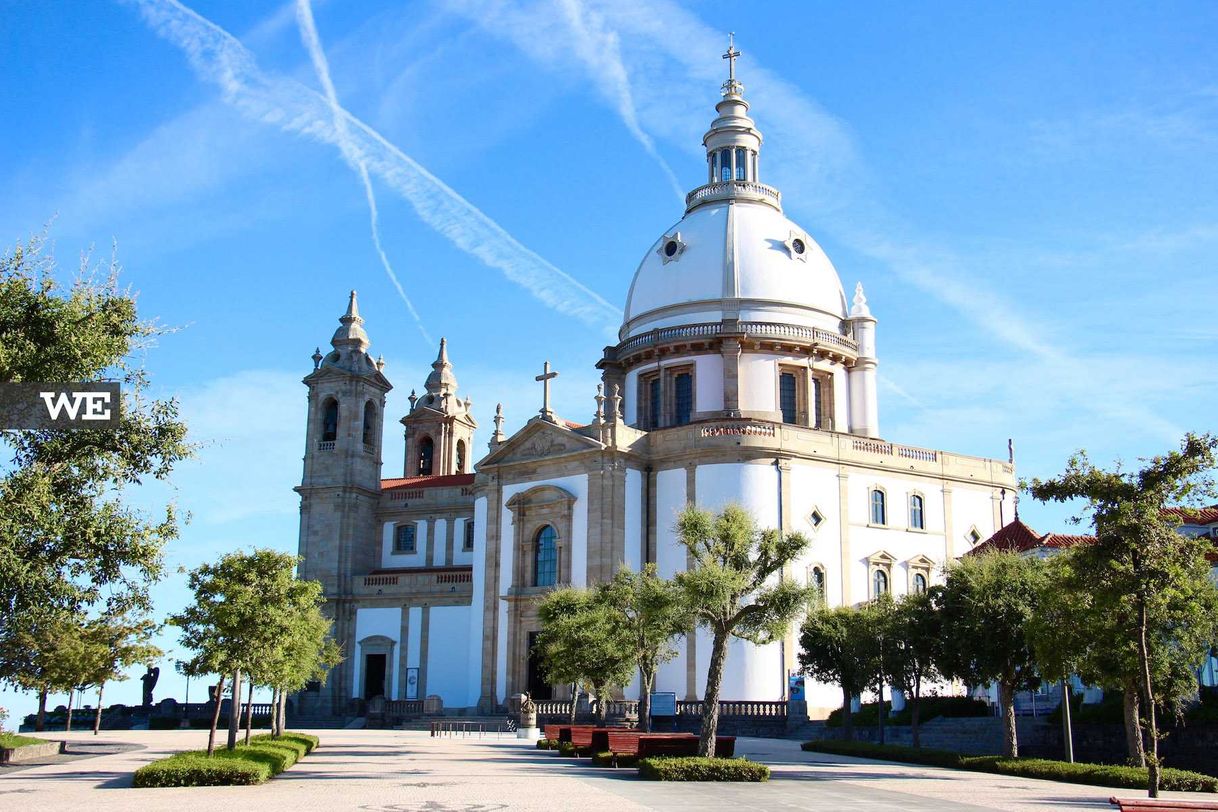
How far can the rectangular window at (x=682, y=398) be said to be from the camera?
6294cm

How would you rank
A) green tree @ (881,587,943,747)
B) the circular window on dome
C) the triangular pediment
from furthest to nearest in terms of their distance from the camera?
the circular window on dome, the triangular pediment, green tree @ (881,587,943,747)

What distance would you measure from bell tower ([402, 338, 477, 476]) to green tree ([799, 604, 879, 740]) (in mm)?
37271

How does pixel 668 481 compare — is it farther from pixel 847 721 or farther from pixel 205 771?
pixel 205 771

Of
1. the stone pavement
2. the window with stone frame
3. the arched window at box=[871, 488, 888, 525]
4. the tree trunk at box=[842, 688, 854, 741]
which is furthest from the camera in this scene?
the window with stone frame

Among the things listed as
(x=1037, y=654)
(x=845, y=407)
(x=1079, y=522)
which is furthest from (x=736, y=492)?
(x=1079, y=522)

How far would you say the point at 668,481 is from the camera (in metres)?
57.2

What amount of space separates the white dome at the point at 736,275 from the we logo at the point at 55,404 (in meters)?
41.3

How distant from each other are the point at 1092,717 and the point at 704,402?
2719 centimetres

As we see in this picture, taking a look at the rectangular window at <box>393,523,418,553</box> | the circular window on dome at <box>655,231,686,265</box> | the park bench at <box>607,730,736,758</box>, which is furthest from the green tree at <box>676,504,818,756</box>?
the rectangular window at <box>393,523,418,553</box>

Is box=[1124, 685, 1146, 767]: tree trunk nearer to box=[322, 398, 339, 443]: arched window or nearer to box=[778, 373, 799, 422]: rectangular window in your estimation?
box=[778, 373, 799, 422]: rectangular window

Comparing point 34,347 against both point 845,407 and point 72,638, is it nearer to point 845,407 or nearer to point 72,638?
point 72,638

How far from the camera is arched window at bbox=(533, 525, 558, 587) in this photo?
194 feet

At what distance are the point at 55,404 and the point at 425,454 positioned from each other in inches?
2246

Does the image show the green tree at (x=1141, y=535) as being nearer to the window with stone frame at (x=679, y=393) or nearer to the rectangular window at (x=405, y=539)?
the window with stone frame at (x=679, y=393)
